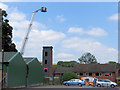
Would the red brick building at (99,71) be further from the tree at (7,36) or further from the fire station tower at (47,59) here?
the tree at (7,36)

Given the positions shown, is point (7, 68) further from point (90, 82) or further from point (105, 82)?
point (90, 82)

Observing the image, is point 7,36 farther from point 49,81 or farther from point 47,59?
point 47,59

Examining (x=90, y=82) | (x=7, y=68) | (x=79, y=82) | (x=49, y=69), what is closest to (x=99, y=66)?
(x=49, y=69)

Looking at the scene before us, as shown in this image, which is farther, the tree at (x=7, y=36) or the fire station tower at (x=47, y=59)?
the fire station tower at (x=47, y=59)

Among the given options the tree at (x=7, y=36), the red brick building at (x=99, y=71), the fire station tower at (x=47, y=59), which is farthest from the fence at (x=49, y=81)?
the fire station tower at (x=47, y=59)

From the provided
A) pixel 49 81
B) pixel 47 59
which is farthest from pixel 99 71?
pixel 49 81

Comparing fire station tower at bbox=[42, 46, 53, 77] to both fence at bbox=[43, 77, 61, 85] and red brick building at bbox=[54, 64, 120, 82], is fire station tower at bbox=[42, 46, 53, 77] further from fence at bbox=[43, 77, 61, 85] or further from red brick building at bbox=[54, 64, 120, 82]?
fence at bbox=[43, 77, 61, 85]

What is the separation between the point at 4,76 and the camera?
95.9 ft

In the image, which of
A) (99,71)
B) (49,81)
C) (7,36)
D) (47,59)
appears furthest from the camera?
(47,59)

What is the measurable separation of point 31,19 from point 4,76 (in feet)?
71.4

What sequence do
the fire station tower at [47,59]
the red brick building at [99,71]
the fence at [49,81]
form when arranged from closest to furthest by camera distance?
the fence at [49,81] < the red brick building at [99,71] < the fire station tower at [47,59]

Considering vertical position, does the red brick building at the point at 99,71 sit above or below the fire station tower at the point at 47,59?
below

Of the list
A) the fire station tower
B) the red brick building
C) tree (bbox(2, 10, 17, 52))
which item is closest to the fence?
tree (bbox(2, 10, 17, 52))

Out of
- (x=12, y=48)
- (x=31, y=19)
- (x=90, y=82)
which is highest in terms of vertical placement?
(x=31, y=19)
